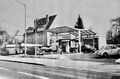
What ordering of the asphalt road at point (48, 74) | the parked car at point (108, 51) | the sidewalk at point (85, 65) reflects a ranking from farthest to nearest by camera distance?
1. the sidewalk at point (85, 65)
2. the parked car at point (108, 51)
3. the asphalt road at point (48, 74)

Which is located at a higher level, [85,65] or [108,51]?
[108,51]

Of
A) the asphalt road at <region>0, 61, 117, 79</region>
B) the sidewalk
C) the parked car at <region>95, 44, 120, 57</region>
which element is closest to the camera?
the asphalt road at <region>0, 61, 117, 79</region>

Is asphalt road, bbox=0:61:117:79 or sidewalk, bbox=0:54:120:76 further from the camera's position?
sidewalk, bbox=0:54:120:76

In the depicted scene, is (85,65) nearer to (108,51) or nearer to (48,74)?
(108,51)

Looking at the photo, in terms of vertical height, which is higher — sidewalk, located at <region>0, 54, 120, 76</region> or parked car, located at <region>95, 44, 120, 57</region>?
parked car, located at <region>95, 44, 120, 57</region>

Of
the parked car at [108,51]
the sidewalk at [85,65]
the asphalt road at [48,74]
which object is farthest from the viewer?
the sidewalk at [85,65]

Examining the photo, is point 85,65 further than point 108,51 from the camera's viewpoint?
Yes

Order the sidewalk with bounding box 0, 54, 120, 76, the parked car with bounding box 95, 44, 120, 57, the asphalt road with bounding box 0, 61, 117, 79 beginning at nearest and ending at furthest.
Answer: the asphalt road with bounding box 0, 61, 117, 79 < the parked car with bounding box 95, 44, 120, 57 < the sidewalk with bounding box 0, 54, 120, 76

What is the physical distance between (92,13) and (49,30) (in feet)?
6.40

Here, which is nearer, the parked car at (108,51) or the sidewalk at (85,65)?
the parked car at (108,51)

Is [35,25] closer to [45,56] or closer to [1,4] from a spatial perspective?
[1,4]

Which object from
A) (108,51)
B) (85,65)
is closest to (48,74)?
(108,51)

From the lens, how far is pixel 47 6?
2785 millimetres

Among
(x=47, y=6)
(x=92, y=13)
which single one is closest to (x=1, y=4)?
(x=47, y=6)
